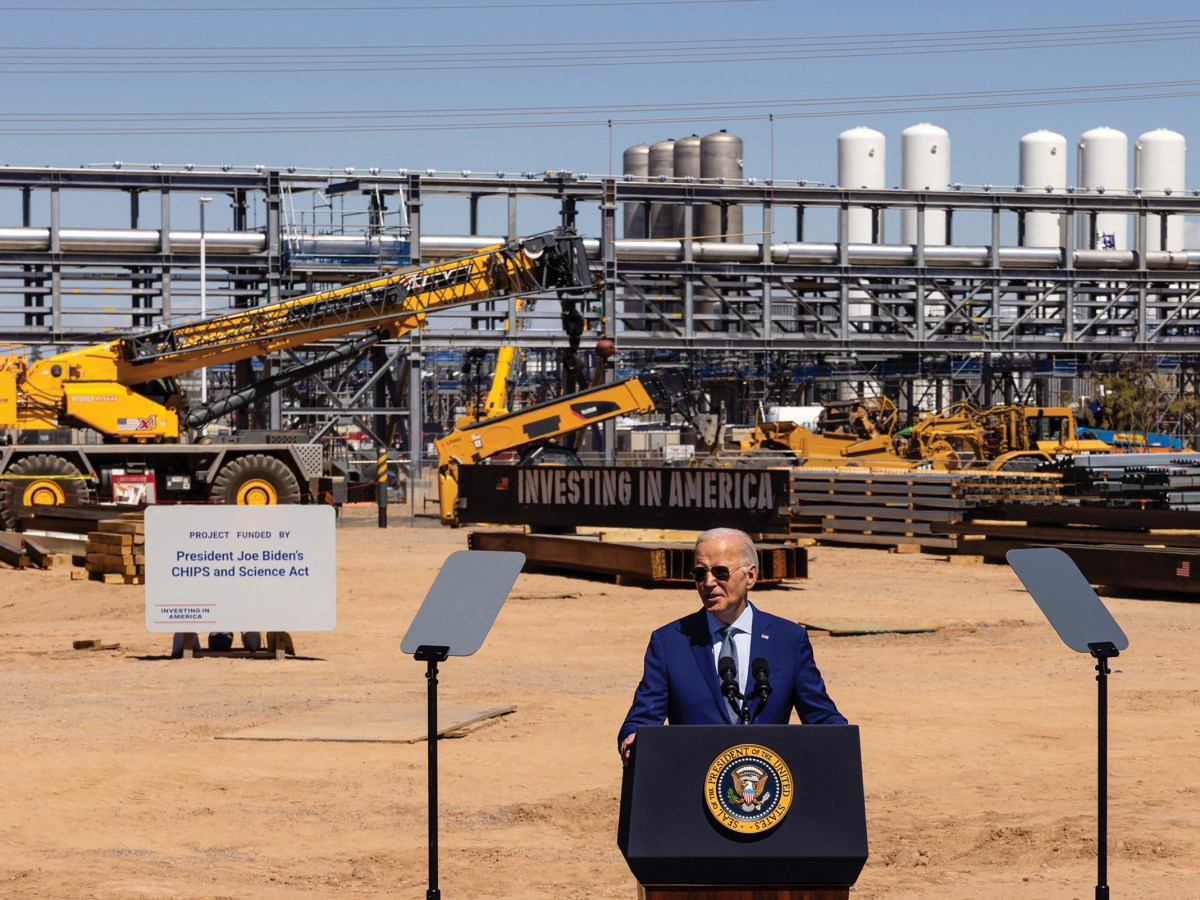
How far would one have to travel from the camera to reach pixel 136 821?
9789mm

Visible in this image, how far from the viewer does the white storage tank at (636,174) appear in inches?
2309

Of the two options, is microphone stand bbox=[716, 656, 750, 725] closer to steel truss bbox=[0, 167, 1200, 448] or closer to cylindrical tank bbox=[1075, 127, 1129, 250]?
steel truss bbox=[0, 167, 1200, 448]

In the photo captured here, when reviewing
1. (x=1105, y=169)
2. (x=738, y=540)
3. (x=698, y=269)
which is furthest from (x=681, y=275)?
(x=738, y=540)

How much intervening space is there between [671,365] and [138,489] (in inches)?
953

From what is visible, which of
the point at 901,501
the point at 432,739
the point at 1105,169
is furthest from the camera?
the point at 1105,169

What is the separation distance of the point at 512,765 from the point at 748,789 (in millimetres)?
6770

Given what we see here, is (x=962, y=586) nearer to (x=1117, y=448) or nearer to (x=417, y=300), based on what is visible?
(x=417, y=300)

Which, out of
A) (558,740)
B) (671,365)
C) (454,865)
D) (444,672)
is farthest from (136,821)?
(671,365)

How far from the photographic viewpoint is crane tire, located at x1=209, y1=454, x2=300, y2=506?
3459cm

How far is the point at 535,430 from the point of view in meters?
35.2

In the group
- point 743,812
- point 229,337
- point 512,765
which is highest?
point 229,337

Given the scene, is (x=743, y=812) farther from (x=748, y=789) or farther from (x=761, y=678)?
(x=761, y=678)

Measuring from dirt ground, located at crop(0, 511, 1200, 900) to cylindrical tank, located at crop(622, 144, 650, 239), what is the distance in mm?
39245

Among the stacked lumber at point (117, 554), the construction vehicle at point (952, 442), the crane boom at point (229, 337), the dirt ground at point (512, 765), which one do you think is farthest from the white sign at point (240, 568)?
the construction vehicle at point (952, 442)
